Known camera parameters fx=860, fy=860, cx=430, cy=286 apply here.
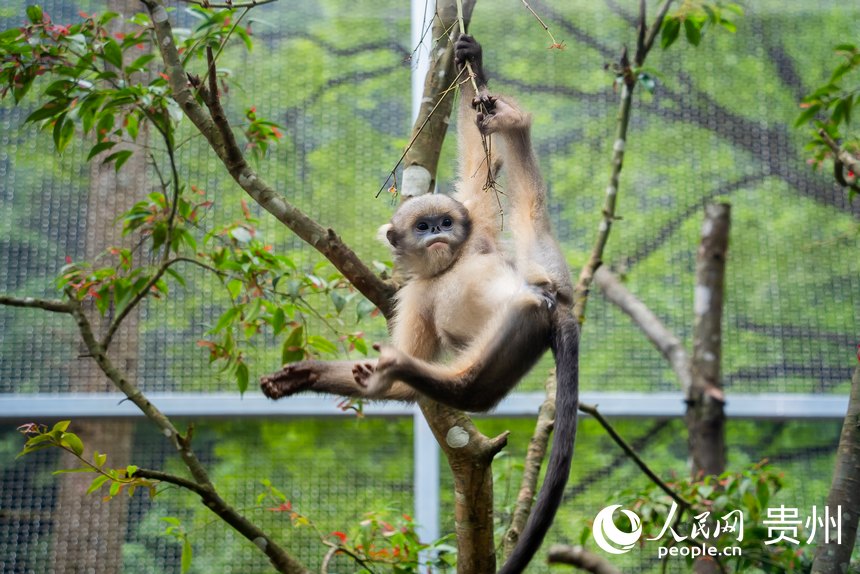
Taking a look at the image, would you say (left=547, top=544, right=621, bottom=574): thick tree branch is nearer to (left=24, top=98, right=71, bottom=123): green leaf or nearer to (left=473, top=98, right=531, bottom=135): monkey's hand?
(left=473, top=98, right=531, bottom=135): monkey's hand

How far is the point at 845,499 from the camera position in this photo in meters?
3.59

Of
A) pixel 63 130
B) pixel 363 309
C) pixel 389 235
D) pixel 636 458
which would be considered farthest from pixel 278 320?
pixel 636 458

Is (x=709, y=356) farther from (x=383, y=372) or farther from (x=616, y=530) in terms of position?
(x=383, y=372)

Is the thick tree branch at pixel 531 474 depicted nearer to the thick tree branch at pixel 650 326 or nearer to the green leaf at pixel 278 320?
the green leaf at pixel 278 320

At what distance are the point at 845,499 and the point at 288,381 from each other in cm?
238

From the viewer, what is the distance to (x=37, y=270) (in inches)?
257

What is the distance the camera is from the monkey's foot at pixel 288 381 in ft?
11.6

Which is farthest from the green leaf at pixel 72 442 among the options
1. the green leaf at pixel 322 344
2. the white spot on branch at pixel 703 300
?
the white spot on branch at pixel 703 300

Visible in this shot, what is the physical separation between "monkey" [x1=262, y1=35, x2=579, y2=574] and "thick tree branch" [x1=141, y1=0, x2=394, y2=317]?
35 cm

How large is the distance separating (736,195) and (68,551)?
6291mm

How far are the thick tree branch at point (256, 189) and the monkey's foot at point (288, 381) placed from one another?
422 mm

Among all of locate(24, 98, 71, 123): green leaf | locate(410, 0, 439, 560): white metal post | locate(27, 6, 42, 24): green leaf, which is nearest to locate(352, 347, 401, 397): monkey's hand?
locate(24, 98, 71, 123): green leaf

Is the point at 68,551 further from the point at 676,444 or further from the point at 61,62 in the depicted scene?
the point at 676,444

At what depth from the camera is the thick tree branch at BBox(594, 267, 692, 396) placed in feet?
20.7
